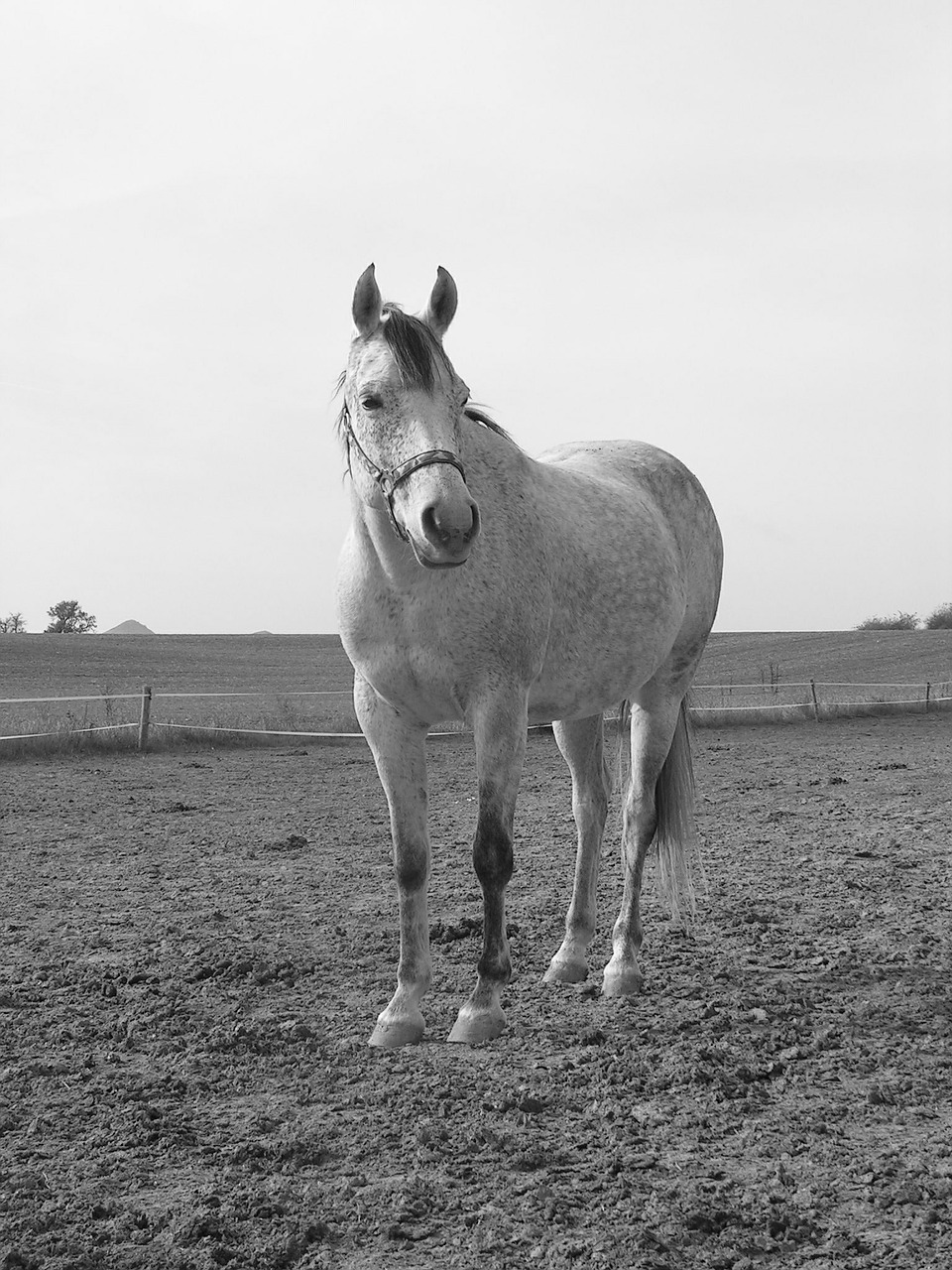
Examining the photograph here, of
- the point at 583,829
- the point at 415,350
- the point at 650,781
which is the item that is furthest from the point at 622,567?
the point at 415,350

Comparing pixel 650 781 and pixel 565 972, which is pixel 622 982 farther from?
pixel 650 781

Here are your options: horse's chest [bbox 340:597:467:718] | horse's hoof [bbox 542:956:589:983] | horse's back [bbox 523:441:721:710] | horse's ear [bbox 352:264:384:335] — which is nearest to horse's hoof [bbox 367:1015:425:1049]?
horse's hoof [bbox 542:956:589:983]

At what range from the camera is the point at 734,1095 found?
3.10 metres

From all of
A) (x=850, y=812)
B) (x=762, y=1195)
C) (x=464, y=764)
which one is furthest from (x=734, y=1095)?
(x=464, y=764)

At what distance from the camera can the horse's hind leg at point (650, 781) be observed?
4.57 meters

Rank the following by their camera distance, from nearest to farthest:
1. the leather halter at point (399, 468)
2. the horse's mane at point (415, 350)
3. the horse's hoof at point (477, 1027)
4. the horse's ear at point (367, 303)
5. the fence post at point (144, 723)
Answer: the leather halter at point (399, 468) → the horse's mane at point (415, 350) → the horse's ear at point (367, 303) → the horse's hoof at point (477, 1027) → the fence post at point (144, 723)

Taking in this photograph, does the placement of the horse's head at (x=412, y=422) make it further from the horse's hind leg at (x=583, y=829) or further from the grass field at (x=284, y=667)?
the grass field at (x=284, y=667)

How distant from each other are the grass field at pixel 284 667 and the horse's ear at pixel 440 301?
17057 mm

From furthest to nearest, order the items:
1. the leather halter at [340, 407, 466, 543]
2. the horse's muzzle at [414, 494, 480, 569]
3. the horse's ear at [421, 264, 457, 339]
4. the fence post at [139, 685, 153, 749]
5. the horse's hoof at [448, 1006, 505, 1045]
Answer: the fence post at [139, 685, 153, 749], the horse's hoof at [448, 1006, 505, 1045], the horse's ear at [421, 264, 457, 339], the leather halter at [340, 407, 466, 543], the horse's muzzle at [414, 494, 480, 569]

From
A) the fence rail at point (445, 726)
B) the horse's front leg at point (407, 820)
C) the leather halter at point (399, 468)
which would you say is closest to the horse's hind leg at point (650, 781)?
the horse's front leg at point (407, 820)

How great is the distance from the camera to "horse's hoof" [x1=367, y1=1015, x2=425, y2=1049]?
3.55 metres

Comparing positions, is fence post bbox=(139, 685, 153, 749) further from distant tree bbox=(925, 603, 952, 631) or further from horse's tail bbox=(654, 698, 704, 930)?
distant tree bbox=(925, 603, 952, 631)

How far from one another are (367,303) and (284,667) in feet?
124

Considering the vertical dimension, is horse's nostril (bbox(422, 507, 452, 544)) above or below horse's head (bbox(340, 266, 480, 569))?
below
